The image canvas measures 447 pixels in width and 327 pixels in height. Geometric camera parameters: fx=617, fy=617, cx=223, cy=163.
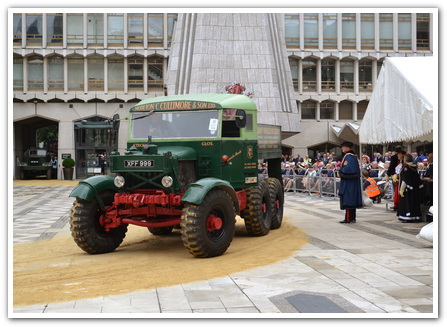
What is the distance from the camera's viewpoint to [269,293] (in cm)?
738

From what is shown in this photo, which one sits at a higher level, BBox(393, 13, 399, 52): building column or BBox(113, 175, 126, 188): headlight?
BBox(393, 13, 399, 52): building column

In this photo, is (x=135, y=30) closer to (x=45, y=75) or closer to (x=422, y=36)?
(x=45, y=75)

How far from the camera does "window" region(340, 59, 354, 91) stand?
50.7 m

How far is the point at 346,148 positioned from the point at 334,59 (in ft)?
120

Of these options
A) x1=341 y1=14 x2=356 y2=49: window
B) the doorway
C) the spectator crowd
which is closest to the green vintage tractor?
the spectator crowd

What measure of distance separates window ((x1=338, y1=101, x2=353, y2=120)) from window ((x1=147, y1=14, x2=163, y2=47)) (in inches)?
625

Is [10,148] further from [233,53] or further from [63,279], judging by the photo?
[233,53]

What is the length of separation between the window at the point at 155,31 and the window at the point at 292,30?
10.00m

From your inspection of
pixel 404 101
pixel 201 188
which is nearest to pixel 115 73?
pixel 404 101

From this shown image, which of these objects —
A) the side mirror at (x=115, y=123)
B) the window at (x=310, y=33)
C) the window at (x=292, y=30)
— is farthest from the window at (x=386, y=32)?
the side mirror at (x=115, y=123)

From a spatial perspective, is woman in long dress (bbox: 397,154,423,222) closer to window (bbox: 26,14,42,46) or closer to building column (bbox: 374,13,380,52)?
building column (bbox: 374,13,380,52)

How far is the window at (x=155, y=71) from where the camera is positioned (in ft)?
162

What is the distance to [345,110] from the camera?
52094 mm
